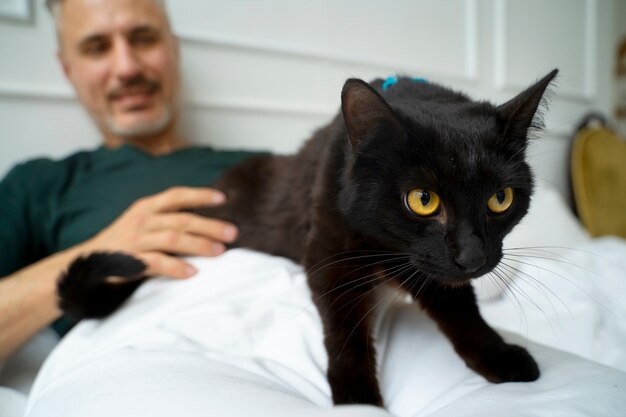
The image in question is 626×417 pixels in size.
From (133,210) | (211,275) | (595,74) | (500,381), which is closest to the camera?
(500,381)

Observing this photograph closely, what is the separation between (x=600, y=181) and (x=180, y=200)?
215 centimetres

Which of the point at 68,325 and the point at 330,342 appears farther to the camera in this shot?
the point at 68,325

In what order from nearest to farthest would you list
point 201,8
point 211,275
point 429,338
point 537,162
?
point 429,338, point 211,275, point 201,8, point 537,162

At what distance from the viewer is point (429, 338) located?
73cm

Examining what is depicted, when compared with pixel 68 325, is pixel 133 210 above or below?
above

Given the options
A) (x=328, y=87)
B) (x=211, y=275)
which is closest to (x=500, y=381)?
(x=211, y=275)

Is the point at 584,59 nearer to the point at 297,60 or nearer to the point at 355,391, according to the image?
the point at 297,60

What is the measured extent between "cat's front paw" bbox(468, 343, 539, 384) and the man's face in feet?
3.74

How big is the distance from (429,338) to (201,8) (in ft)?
4.53

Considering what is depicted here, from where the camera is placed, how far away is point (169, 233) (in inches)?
35.7

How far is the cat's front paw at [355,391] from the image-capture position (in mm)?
597

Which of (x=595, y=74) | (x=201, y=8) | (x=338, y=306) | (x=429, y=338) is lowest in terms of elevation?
(x=429, y=338)

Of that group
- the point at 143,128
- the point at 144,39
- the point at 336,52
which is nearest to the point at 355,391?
the point at 143,128

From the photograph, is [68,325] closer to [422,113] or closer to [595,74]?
[422,113]
